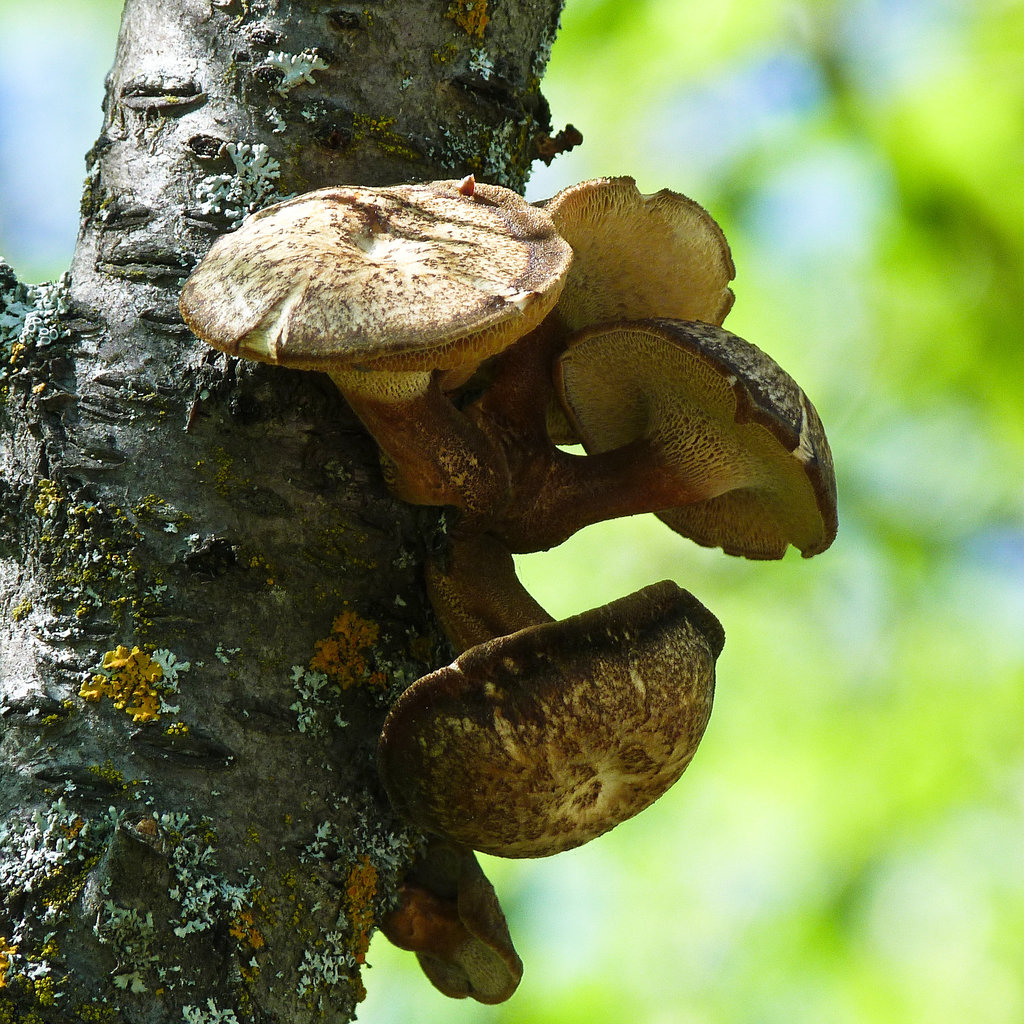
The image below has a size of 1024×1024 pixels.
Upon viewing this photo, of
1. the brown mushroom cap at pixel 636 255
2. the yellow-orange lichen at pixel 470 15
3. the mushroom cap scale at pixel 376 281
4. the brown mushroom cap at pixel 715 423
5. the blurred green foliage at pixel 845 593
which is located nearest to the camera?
the mushroom cap scale at pixel 376 281

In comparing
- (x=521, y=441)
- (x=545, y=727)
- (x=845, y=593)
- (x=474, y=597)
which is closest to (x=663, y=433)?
(x=521, y=441)

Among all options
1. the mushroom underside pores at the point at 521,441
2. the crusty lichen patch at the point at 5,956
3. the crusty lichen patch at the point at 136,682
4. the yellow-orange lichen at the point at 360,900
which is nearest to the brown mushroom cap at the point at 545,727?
the mushroom underside pores at the point at 521,441

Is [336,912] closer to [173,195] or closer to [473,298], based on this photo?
[473,298]

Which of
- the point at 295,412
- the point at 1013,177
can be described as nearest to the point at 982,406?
the point at 1013,177

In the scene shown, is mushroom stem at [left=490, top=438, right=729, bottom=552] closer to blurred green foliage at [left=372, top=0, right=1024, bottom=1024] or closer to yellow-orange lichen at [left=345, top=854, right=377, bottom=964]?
yellow-orange lichen at [left=345, top=854, right=377, bottom=964]

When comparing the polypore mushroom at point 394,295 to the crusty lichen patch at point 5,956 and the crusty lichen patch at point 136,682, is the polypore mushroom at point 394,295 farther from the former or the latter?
the crusty lichen patch at point 5,956

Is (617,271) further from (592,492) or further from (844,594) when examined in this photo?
(844,594)

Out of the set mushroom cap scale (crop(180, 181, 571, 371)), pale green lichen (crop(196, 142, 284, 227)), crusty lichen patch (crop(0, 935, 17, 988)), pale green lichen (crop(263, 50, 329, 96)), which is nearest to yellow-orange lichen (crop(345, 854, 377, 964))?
crusty lichen patch (crop(0, 935, 17, 988))
